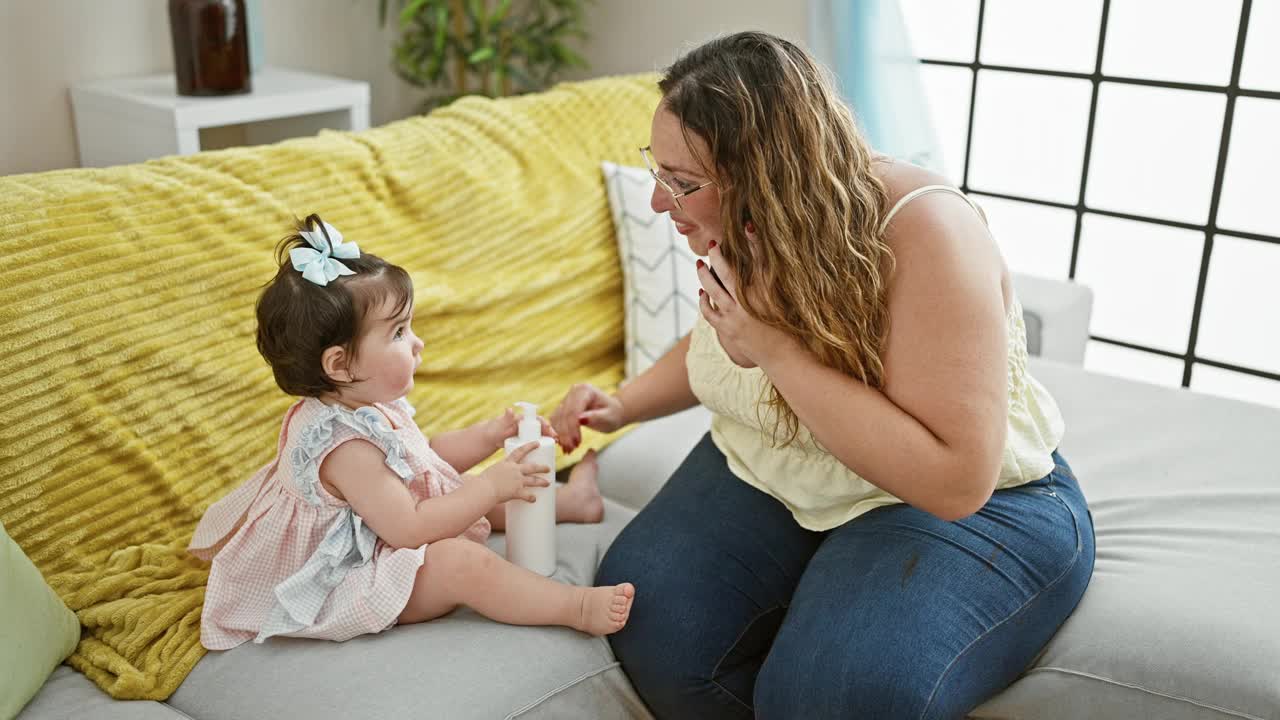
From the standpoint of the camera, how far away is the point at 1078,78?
262cm

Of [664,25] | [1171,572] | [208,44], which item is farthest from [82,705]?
[664,25]

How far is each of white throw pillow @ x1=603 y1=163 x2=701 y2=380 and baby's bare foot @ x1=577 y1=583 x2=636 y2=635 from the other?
76 cm

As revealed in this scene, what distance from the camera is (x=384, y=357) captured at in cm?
134

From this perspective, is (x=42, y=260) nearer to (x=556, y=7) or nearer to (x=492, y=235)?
(x=492, y=235)

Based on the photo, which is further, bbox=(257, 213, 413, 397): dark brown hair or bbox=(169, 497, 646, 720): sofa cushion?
bbox=(257, 213, 413, 397): dark brown hair

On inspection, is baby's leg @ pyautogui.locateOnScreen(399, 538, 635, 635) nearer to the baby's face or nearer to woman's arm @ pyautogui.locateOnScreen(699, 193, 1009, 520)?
the baby's face

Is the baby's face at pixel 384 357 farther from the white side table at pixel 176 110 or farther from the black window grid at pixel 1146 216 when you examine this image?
the black window grid at pixel 1146 216

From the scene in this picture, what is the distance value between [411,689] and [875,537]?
561 mm

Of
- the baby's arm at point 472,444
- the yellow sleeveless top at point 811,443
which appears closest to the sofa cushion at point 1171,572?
→ the yellow sleeveless top at point 811,443

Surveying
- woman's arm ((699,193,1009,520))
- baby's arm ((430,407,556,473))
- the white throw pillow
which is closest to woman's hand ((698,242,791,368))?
woman's arm ((699,193,1009,520))

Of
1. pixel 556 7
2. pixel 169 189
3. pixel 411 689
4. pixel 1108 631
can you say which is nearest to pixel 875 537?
pixel 1108 631

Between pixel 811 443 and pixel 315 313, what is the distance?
637 mm

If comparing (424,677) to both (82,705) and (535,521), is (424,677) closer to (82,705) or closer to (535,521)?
(535,521)

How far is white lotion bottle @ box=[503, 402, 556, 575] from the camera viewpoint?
4.72 ft
